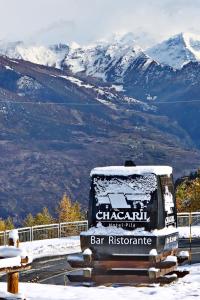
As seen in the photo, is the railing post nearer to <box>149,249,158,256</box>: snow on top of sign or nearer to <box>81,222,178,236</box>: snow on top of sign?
<box>81,222,178,236</box>: snow on top of sign

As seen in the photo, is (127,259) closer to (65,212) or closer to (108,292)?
(108,292)

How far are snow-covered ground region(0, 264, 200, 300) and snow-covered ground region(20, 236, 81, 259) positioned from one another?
1450 cm

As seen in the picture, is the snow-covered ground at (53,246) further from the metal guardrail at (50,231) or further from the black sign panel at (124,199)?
the black sign panel at (124,199)

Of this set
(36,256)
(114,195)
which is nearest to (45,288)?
(114,195)

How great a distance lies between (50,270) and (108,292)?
404 inches

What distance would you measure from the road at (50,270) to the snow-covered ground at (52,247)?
203 centimetres

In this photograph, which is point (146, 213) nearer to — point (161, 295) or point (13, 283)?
point (161, 295)

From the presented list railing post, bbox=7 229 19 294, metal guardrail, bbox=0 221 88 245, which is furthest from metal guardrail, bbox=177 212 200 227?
railing post, bbox=7 229 19 294

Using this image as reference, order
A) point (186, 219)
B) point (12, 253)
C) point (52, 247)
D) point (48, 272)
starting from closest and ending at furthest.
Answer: point (12, 253), point (48, 272), point (52, 247), point (186, 219)

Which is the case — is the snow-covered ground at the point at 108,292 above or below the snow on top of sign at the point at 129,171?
below

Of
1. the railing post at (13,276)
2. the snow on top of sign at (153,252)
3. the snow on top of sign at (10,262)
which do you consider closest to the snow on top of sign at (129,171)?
the snow on top of sign at (153,252)

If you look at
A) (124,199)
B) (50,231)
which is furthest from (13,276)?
(50,231)

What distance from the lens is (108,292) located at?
647 inches

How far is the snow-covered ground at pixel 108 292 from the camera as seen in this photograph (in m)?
15.7
